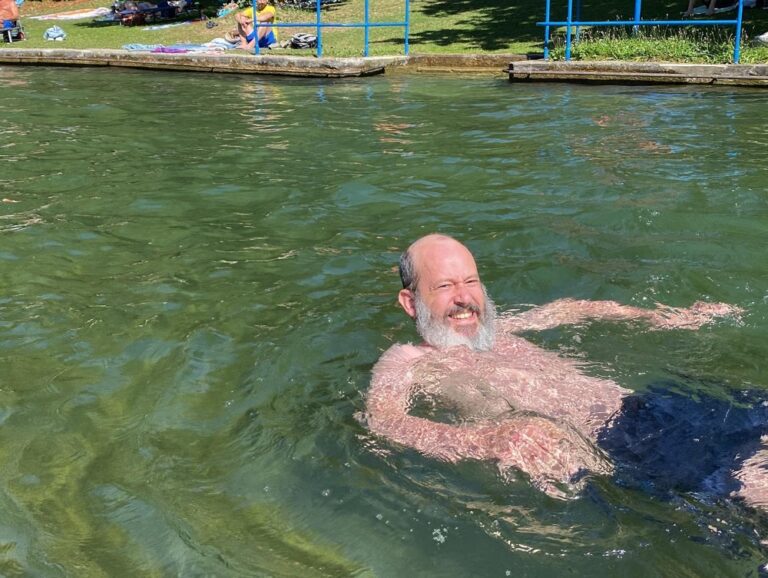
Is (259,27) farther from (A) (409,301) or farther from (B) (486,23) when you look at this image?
(A) (409,301)

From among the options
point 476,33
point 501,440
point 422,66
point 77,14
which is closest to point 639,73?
point 422,66

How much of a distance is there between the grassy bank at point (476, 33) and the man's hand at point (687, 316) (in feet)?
39.4

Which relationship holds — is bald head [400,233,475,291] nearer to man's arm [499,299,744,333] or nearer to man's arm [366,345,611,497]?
man's arm [366,345,611,497]

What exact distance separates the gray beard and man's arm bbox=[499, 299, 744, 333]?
68 centimetres

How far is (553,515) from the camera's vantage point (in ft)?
11.6

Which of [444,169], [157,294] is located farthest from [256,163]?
[157,294]

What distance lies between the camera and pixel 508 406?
14.5 ft

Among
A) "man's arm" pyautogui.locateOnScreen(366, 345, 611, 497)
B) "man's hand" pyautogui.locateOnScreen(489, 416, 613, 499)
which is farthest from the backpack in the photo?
"man's hand" pyautogui.locateOnScreen(489, 416, 613, 499)

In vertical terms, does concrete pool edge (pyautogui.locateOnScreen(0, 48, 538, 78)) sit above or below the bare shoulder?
above

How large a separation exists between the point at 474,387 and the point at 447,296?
1.66 ft

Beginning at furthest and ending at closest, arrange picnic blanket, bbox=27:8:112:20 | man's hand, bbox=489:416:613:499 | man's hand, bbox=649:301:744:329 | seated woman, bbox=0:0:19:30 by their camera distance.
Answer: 1. picnic blanket, bbox=27:8:112:20
2. seated woman, bbox=0:0:19:30
3. man's hand, bbox=649:301:744:329
4. man's hand, bbox=489:416:613:499

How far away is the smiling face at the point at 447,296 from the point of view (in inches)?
180

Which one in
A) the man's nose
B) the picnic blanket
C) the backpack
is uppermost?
the picnic blanket

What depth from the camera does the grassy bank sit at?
1702 centimetres
